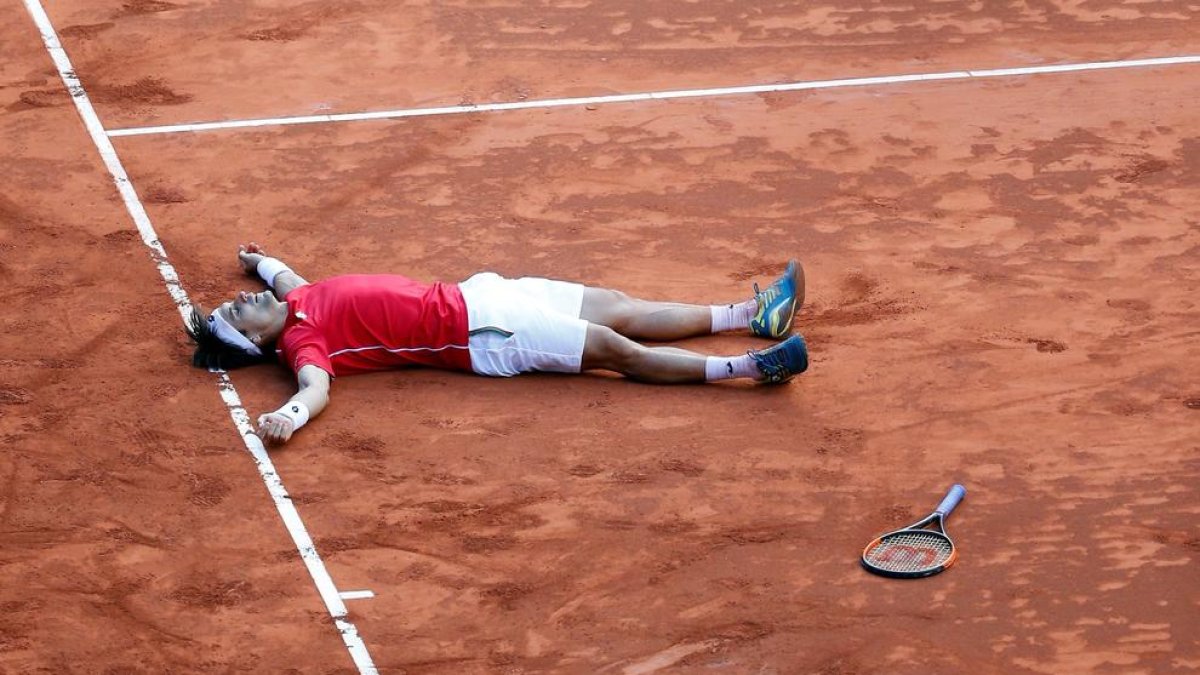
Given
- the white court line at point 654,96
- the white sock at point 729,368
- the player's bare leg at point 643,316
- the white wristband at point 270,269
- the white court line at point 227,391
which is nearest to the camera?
the white court line at point 227,391

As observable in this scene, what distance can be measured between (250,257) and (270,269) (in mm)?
268

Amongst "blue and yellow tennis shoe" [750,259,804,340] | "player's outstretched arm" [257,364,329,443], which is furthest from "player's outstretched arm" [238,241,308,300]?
"blue and yellow tennis shoe" [750,259,804,340]

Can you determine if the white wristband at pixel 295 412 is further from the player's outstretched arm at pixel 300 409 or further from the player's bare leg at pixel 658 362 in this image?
the player's bare leg at pixel 658 362

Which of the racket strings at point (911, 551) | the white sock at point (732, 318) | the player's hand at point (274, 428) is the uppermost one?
the white sock at point (732, 318)

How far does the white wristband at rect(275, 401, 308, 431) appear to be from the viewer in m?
8.47

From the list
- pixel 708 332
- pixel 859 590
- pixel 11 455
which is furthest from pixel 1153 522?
pixel 11 455

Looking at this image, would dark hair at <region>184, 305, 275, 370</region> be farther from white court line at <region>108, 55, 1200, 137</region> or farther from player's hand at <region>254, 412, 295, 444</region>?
white court line at <region>108, 55, 1200, 137</region>

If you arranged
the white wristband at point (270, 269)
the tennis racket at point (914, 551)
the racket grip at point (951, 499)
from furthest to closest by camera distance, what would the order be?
the white wristband at point (270, 269) → the racket grip at point (951, 499) → the tennis racket at point (914, 551)

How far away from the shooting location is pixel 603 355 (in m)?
9.08

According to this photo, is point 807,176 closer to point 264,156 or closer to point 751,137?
point 751,137

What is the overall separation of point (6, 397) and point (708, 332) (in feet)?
12.5

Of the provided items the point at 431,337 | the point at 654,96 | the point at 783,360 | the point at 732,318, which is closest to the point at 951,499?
the point at 783,360

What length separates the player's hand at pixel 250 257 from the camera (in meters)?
9.91

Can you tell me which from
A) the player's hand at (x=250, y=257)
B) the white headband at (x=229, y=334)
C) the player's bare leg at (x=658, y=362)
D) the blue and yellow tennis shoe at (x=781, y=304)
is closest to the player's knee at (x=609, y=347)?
the player's bare leg at (x=658, y=362)
